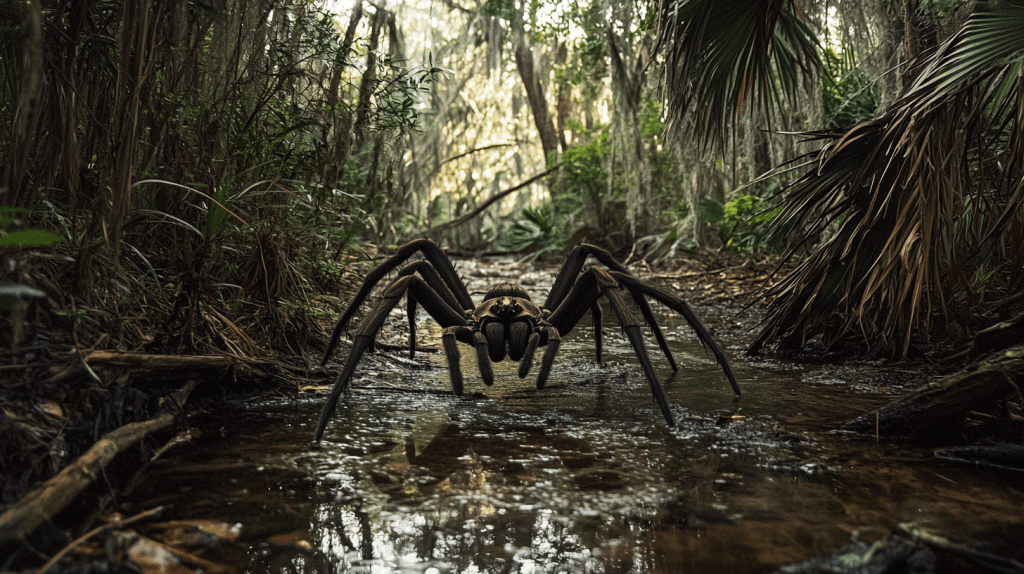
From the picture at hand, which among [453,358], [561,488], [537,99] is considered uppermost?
[537,99]

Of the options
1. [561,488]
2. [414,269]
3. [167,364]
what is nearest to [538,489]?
[561,488]

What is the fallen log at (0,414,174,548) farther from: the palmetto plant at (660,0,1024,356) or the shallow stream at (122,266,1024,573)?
the palmetto plant at (660,0,1024,356)

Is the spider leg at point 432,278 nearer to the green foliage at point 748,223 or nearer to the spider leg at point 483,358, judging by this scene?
the spider leg at point 483,358

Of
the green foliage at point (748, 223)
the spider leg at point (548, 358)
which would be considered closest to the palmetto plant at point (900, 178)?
the spider leg at point (548, 358)

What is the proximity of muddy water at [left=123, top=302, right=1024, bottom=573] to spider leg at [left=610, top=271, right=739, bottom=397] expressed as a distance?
0.62 feet

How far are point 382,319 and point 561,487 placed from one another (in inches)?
45.0

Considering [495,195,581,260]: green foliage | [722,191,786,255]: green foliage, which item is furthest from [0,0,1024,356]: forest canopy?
[495,195,581,260]: green foliage

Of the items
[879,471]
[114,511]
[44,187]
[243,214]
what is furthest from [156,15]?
[879,471]

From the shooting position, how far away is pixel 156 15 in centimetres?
265

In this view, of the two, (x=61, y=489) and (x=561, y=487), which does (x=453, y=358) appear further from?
(x=61, y=489)

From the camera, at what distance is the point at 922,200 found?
121 inches

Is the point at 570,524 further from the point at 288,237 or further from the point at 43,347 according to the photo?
the point at 288,237

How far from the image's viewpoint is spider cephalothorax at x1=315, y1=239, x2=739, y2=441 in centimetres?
292

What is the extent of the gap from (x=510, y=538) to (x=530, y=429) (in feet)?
3.40
